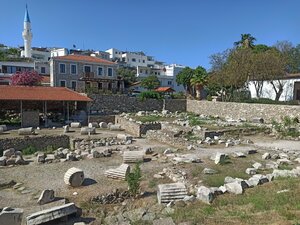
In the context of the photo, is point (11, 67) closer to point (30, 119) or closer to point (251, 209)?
point (30, 119)

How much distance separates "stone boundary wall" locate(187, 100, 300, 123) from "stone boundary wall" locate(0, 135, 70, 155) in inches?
743

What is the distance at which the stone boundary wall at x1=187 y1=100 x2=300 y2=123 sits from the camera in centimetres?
2588

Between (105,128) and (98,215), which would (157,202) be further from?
(105,128)

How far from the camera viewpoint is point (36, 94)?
92.6ft

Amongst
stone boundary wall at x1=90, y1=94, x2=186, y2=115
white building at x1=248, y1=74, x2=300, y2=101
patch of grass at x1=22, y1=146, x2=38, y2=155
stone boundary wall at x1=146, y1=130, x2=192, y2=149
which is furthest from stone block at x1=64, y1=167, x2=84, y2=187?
white building at x1=248, y1=74, x2=300, y2=101

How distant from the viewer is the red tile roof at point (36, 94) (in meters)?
26.8

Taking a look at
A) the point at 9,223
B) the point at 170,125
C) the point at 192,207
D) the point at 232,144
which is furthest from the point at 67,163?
the point at 170,125

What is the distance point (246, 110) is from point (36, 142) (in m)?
21.4

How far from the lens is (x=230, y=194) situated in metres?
8.52

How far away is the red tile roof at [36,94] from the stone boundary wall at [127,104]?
5.66 m

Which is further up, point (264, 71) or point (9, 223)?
point (264, 71)

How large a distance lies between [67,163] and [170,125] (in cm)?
1363

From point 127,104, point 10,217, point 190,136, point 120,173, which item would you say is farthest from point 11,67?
point 10,217

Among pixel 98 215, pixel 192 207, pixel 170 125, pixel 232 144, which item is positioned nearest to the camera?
pixel 192 207
